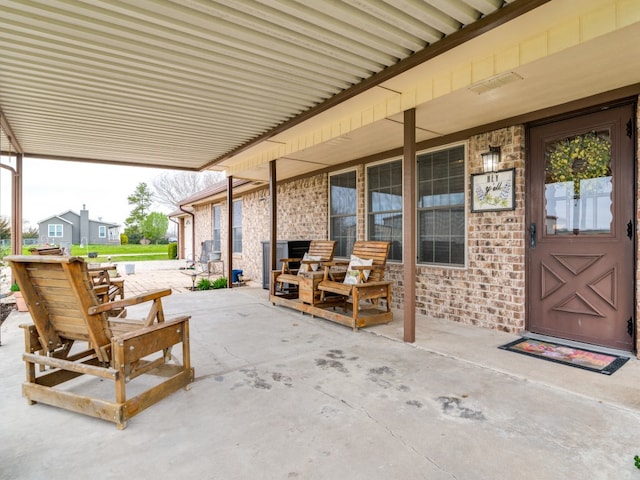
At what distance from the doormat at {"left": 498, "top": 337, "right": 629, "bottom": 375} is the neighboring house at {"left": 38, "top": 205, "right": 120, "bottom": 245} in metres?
37.3

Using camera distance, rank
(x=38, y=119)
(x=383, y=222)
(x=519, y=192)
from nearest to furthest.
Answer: (x=519, y=192) < (x=38, y=119) < (x=383, y=222)

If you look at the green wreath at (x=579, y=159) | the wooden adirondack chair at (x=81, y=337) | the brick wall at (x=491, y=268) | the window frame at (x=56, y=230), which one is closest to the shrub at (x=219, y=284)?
the brick wall at (x=491, y=268)

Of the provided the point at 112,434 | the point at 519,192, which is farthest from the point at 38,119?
the point at 519,192

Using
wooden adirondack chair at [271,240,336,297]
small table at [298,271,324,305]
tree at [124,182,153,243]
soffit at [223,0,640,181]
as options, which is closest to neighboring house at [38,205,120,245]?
tree at [124,182,153,243]

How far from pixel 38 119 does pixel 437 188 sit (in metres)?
5.75

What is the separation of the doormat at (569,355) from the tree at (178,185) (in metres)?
27.5

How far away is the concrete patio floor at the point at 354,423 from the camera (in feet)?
6.00

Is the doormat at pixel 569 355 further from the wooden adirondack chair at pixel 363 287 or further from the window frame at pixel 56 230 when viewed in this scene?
the window frame at pixel 56 230

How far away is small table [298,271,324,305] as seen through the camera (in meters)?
5.21

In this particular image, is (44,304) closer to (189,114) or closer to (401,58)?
(189,114)

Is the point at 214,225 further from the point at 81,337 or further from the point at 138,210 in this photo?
the point at 138,210

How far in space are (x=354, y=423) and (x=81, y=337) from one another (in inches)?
77.3

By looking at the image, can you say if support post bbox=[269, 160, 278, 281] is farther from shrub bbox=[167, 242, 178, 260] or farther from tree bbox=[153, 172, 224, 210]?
tree bbox=[153, 172, 224, 210]

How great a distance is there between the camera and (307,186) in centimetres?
806
